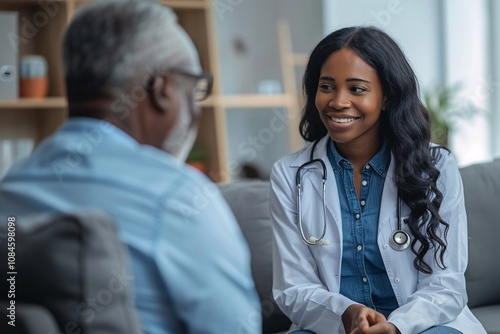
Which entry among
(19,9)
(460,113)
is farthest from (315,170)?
(460,113)

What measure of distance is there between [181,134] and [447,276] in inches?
40.9

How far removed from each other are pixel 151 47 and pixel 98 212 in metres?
0.16

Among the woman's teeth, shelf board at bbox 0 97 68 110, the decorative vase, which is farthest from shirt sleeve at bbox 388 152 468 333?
the decorative vase

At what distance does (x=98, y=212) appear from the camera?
0.74 meters

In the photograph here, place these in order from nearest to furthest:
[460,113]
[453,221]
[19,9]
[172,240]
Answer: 1. [172,240]
2. [453,221]
3. [19,9]
4. [460,113]

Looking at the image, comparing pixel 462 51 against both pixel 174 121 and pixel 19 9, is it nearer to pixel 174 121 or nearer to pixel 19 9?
pixel 19 9

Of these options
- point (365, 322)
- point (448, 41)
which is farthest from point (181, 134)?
point (448, 41)

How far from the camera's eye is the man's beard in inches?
30.5

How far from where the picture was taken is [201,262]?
729 millimetres

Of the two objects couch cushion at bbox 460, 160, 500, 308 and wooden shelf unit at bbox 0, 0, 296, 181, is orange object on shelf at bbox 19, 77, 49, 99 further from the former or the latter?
couch cushion at bbox 460, 160, 500, 308

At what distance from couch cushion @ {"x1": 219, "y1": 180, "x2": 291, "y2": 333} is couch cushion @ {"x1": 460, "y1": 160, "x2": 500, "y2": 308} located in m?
0.51

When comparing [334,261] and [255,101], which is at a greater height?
[255,101]

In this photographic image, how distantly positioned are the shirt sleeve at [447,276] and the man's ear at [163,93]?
3.19 ft

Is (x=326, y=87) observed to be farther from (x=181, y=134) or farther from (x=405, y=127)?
(x=181, y=134)
